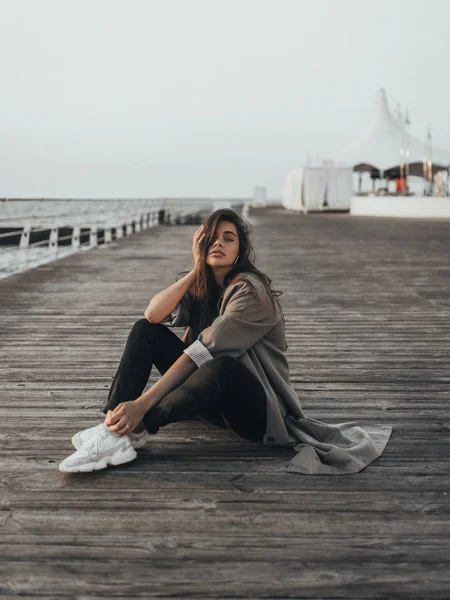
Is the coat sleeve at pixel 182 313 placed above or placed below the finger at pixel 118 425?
above

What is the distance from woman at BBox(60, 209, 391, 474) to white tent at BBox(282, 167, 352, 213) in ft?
96.4

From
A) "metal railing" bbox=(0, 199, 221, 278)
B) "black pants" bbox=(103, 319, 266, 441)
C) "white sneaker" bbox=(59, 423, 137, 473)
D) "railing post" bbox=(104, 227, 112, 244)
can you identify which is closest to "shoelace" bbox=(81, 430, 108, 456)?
"white sneaker" bbox=(59, 423, 137, 473)

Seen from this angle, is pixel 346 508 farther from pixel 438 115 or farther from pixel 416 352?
pixel 438 115

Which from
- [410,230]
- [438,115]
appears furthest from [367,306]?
[438,115]

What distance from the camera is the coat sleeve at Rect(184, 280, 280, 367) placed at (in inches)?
105

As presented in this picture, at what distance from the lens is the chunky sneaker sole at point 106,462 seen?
2.52m

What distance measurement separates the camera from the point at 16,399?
3566 millimetres

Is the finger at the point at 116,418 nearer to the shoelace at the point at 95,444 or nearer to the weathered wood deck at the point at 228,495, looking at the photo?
the shoelace at the point at 95,444

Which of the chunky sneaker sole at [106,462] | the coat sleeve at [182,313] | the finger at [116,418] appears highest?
the coat sleeve at [182,313]

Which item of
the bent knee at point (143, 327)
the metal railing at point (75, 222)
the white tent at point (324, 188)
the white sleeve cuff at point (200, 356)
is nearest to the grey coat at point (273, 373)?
the white sleeve cuff at point (200, 356)

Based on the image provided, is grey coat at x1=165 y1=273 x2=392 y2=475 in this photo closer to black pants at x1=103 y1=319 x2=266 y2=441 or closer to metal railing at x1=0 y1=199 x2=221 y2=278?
black pants at x1=103 y1=319 x2=266 y2=441

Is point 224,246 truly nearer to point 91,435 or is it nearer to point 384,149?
point 91,435

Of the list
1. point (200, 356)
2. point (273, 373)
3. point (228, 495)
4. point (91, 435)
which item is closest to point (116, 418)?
point (91, 435)

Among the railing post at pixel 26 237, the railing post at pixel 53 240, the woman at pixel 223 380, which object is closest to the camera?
the woman at pixel 223 380
